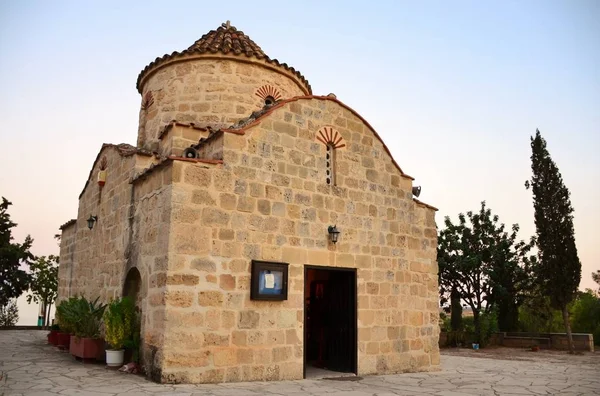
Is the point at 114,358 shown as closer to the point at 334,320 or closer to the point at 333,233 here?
the point at 334,320

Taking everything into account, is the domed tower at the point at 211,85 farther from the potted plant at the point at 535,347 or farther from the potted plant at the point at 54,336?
the potted plant at the point at 535,347

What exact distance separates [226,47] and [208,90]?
1.15 meters

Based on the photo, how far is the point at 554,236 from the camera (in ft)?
58.7

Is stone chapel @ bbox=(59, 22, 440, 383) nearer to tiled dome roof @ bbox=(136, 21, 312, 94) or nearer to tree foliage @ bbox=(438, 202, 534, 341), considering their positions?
tiled dome roof @ bbox=(136, 21, 312, 94)

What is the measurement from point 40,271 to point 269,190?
1639cm

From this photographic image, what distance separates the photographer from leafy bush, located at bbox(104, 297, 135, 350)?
7531mm

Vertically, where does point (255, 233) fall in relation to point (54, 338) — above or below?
above

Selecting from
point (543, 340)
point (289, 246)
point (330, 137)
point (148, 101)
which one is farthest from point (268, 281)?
point (543, 340)

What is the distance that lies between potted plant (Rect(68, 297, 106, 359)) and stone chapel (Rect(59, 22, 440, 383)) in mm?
580

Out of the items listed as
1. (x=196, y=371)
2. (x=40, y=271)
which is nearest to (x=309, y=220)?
(x=196, y=371)

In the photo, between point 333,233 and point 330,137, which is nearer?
point 333,233

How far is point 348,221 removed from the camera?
875 cm

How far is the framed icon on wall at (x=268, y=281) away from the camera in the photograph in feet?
24.0

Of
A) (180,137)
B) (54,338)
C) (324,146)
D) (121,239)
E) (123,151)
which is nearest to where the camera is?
(324,146)
